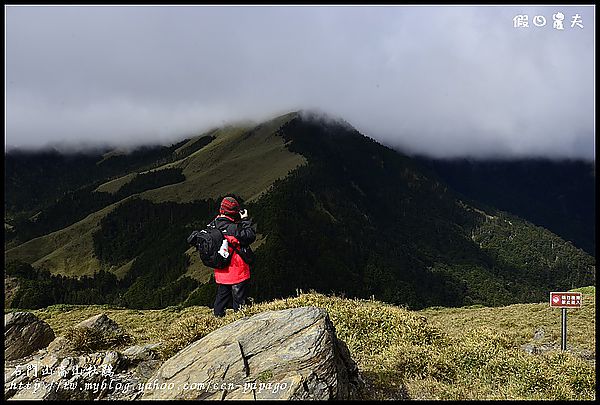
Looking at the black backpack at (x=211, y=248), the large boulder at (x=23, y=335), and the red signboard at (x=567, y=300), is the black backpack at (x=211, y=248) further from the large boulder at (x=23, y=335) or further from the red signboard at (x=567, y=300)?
the red signboard at (x=567, y=300)

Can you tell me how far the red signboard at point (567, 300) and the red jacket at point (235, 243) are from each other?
36.0 feet

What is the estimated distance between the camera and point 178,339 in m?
11.1

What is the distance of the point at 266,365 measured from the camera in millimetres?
7797

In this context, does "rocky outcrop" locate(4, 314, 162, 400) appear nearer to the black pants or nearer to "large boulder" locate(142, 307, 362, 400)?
"large boulder" locate(142, 307, 362, 400)

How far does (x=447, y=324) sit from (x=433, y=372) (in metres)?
16.3

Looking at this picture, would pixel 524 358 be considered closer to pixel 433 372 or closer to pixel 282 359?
pixel 433 372

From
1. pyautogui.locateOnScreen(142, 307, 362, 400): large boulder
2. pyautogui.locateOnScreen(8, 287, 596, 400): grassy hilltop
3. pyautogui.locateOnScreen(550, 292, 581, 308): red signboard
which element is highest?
pyautogui.locateOnScreen(142, 307, 362, 400): large boulder

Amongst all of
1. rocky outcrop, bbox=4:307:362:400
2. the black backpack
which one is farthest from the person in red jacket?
rocky outcrop, bbox=4:307:362:400

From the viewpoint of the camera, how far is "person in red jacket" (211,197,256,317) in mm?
12336

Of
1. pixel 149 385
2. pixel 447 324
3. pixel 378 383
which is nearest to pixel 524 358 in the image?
pixel 378 383

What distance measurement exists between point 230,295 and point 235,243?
69.9 inches

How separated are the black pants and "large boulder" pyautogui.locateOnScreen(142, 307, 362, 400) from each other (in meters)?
3.60

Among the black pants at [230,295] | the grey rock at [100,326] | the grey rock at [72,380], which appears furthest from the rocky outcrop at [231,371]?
the black pants at [230,295]

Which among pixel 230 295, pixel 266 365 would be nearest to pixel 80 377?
pixel 266 365
